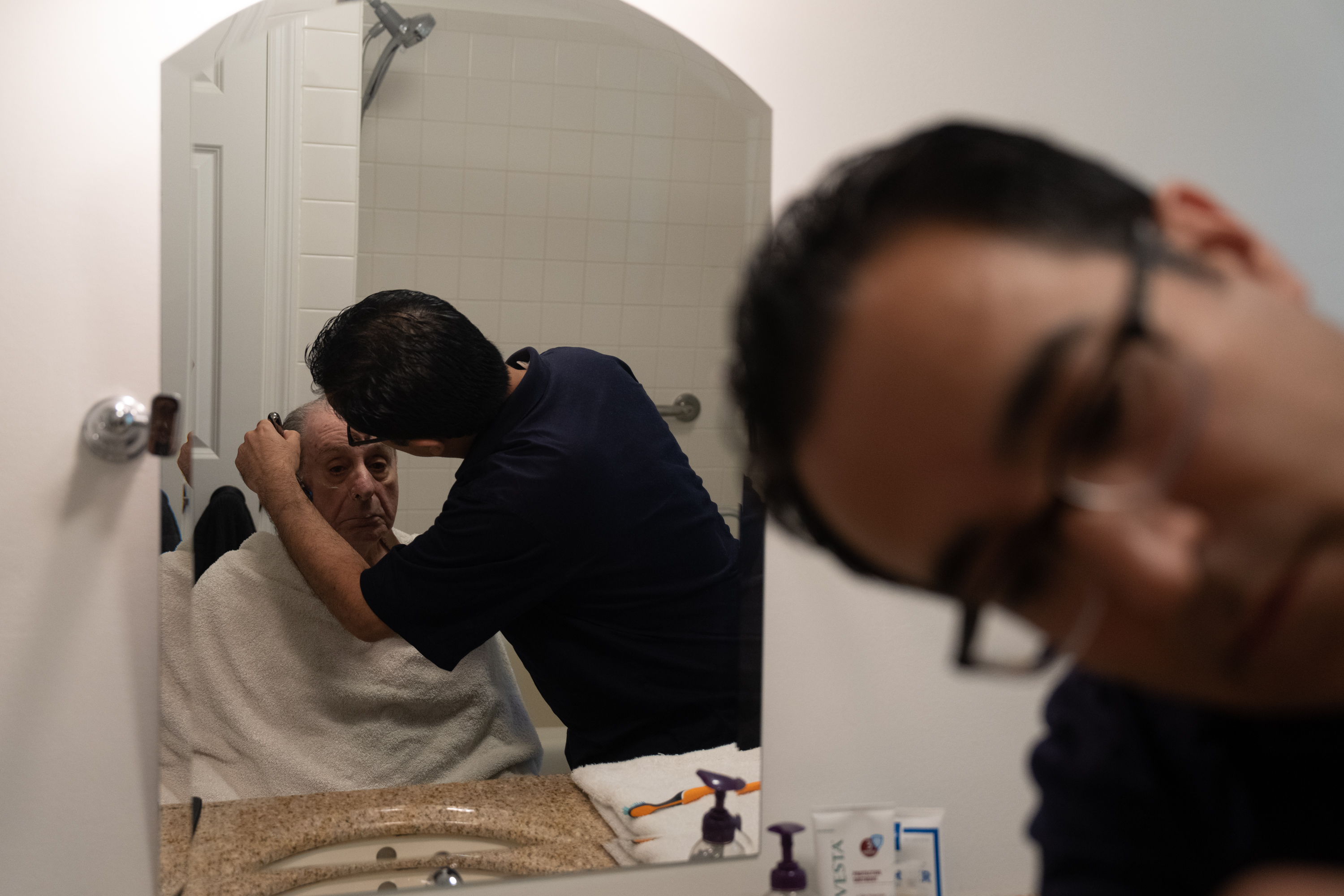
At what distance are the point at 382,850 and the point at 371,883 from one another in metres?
0.03

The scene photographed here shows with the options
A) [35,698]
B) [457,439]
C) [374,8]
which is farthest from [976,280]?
[35,698]

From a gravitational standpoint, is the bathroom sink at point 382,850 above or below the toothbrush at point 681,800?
below

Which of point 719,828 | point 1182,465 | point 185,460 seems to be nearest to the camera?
point 1182,465

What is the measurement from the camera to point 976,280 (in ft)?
1.07

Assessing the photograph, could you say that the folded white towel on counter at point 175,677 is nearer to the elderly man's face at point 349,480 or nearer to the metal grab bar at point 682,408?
the elderly man's face at point 349,480

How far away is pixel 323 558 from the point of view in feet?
3.01

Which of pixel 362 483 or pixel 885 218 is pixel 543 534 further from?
pixel 885 218

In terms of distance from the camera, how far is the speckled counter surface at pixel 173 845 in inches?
34.8

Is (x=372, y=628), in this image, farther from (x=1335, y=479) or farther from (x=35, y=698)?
(x=1335, y=479)

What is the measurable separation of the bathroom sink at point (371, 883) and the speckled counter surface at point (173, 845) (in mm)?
91

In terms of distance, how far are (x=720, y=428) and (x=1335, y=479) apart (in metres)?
0.72

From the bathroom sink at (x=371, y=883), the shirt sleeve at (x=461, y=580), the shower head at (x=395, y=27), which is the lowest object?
the bathroom sink at (x=371, y=883)

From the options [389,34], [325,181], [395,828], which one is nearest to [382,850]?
[395,828]

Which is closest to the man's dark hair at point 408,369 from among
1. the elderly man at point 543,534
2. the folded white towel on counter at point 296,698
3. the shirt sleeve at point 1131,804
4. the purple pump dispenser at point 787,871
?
the elderly man at point 543,534
